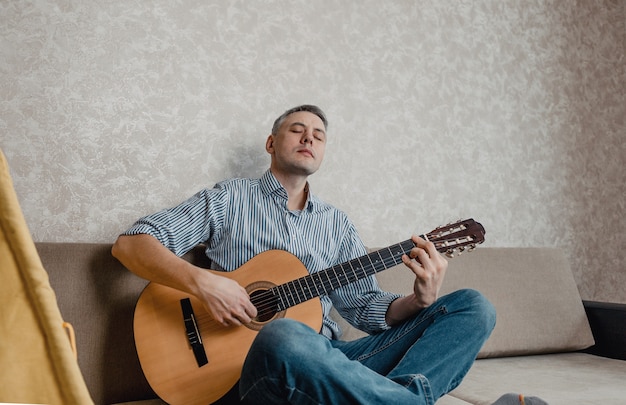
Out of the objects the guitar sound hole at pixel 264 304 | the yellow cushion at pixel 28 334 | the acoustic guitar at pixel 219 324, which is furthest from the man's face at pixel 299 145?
the yellow cushion at pixel 28 334

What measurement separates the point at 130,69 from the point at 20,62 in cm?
32

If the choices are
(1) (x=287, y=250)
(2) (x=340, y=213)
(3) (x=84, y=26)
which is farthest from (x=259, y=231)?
(3) (x=84, y=26)

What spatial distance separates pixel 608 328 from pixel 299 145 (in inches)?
56.3

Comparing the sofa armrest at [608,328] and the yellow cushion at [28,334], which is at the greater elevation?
the yellow cushion at [28,334]

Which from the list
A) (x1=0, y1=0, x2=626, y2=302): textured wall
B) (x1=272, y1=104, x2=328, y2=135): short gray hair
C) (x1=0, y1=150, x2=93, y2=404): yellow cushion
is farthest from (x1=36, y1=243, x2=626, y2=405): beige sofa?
(x1=0, y1=150, x2=93, y2=404): yellow cushion

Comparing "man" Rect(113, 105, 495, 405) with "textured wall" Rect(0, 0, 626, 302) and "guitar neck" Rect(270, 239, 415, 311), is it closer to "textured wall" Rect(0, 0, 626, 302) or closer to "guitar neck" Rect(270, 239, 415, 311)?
"guitar neck" Rect(270, 239, 415, 311)

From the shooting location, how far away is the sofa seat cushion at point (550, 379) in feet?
4.51

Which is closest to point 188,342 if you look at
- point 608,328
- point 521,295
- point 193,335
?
point 193,335

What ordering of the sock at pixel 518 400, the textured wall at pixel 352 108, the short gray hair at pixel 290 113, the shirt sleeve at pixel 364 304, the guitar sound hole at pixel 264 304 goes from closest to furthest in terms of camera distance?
the sock at pixel 518 400 → the guitar sound hole at pixel 264 304 → the shirt sleeve at pixel 364 304 → the textured wall at pixel 352 108 → the short gray hair at pixel 290 113

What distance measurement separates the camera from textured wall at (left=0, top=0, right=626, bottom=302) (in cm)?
162

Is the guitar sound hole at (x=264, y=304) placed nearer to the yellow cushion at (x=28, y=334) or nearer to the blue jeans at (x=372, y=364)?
the blue jeans at (x=372, y=364)

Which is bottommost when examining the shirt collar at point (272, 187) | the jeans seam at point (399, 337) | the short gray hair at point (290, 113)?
the jeans seam at point (399, 337)

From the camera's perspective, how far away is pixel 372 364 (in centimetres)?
137

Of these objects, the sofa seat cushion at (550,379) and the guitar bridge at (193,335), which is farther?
the sofa seat cushion at (550,379)
